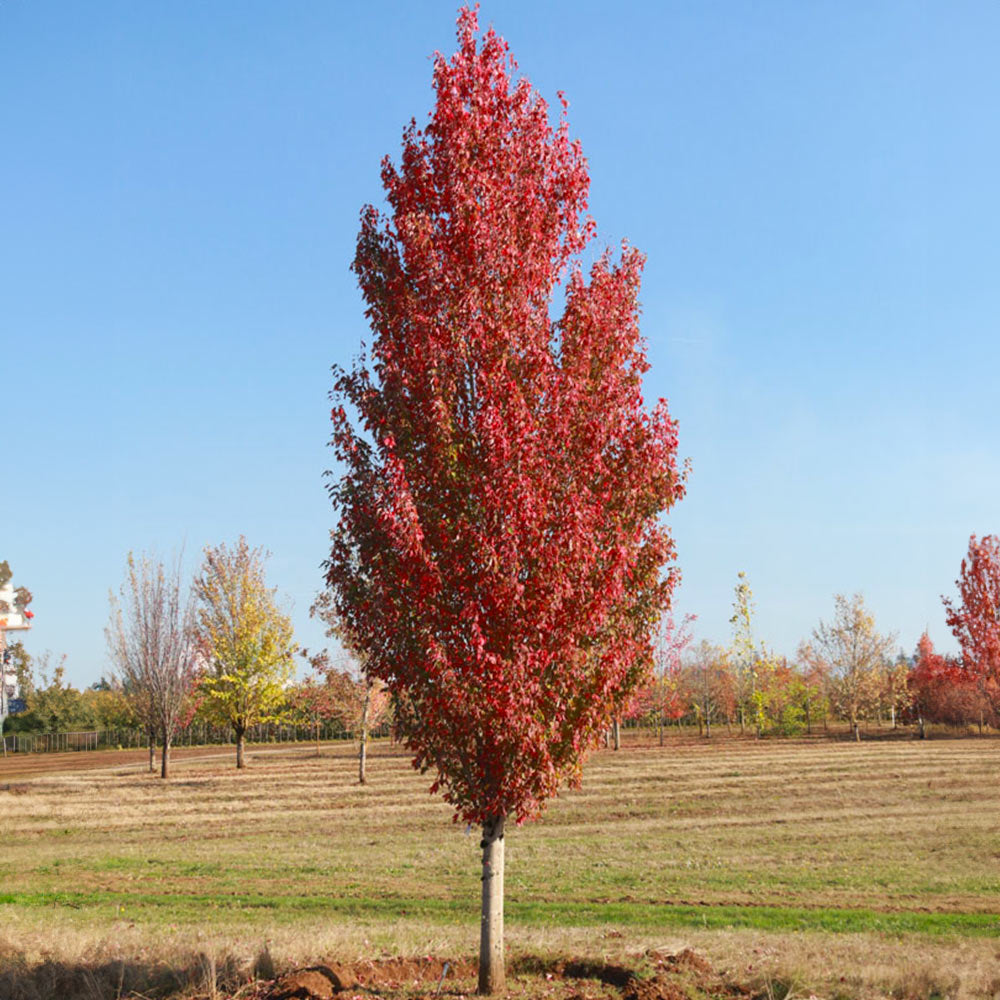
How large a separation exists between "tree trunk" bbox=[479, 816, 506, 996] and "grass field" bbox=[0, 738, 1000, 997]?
1.40 metres

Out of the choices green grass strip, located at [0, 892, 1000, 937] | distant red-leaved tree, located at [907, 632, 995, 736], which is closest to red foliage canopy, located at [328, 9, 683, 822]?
green grass strip, located at [0, 892, 1000, 937]

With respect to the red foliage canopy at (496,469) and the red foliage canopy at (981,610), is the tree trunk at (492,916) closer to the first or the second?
the red foliage canopy at (496,469)

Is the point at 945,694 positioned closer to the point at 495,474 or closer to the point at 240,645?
the point at 240,645

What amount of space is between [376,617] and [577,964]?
4334 mm

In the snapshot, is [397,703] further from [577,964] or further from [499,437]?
[577,964]

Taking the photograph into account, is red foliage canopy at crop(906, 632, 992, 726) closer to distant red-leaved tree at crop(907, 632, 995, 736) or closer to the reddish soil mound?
distant red-leaved tree at crop(907, 632, 995, 736)

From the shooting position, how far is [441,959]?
9453 mm

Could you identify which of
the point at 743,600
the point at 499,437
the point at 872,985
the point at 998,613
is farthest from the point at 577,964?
the point at 743,600

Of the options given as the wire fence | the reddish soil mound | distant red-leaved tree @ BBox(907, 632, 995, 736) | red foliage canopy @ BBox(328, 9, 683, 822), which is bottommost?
the wire fence

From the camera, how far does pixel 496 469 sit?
7770 mm

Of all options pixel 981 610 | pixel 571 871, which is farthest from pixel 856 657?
pixel 571 871

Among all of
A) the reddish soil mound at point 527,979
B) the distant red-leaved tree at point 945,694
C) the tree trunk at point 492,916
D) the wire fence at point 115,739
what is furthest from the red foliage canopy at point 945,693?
the tree trunk at point 492,916

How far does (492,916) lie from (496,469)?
14.0 ft

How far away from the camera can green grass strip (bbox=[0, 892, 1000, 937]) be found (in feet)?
43.9
